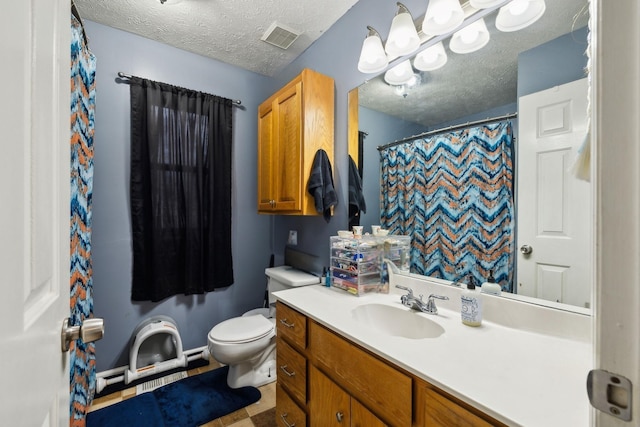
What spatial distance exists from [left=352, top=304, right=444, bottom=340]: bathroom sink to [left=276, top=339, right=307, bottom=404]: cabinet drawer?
35 cm

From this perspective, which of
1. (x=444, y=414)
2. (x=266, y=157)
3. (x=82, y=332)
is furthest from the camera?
(x=266, y=157)

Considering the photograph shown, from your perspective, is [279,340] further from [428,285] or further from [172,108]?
[172,108]

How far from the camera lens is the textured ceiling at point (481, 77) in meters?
1.00

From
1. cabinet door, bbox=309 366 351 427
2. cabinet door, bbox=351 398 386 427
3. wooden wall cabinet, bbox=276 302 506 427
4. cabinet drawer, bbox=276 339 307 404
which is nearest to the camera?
wooden wall cabinet, bbox=276 302 506 427

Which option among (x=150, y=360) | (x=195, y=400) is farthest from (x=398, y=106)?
(x=150, y=360)

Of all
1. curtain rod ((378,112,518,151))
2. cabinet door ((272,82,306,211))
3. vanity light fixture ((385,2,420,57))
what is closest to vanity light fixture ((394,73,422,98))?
vanity light fixture ((385,2,420,57))

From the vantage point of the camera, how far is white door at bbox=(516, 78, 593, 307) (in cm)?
94

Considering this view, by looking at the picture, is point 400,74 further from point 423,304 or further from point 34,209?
point 34,209

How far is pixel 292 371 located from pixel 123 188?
179 cm

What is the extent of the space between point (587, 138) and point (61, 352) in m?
1.08

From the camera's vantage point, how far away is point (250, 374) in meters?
1.97

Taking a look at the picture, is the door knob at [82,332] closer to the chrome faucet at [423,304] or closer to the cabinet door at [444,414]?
the cabinet door at [444,414]

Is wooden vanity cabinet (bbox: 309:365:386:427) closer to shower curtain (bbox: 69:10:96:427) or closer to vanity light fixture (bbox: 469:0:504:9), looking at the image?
shower curtain (bbox: 69:10:96:427)

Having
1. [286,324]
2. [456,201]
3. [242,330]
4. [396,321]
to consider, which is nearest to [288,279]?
[242,330]
